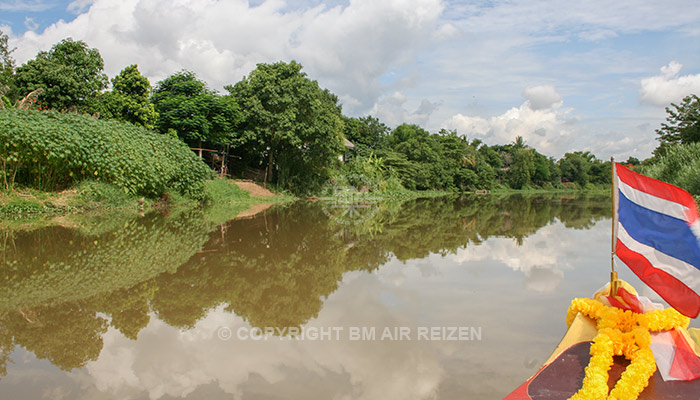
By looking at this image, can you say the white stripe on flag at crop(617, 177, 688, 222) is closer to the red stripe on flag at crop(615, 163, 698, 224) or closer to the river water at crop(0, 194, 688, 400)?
the red stripe on flag at crop(615, 163, 698, 224)

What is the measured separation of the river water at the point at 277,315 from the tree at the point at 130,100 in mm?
13180

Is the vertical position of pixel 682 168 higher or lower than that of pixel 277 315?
higher

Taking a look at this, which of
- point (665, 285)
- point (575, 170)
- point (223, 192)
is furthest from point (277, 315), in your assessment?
point (575, 170)

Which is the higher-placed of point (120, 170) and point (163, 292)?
point (120, 170)

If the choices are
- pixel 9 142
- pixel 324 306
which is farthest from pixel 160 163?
pixel 324 306

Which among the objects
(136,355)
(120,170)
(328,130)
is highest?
(328,130)

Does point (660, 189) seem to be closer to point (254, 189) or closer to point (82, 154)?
point (82, 154)

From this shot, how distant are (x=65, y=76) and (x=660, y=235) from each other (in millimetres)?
22611

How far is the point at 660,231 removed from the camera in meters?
2.84

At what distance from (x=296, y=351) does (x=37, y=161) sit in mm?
11797

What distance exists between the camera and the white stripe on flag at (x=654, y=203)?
9.03 ft

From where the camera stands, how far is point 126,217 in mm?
12188

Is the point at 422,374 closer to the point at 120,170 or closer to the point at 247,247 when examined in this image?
the point at 247,247

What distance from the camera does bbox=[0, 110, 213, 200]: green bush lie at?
11602 mm
